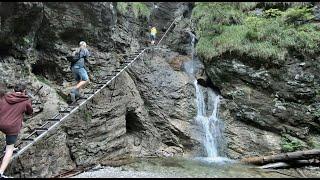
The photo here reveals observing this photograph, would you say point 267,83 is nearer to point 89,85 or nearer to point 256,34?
A: point 256,34

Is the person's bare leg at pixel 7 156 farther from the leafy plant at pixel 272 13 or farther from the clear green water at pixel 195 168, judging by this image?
the leafy plant at pixel 272 13

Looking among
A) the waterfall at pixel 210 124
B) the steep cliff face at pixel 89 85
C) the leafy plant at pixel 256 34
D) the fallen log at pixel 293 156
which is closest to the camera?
the steep cliff face at pixel 89 85

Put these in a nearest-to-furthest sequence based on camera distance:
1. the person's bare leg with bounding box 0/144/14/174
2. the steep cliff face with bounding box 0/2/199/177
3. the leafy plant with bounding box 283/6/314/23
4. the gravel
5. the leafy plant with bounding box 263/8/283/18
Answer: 1. the person's bare leg with bounding box 0/144/14/174
2. the gravel
3. the steep cliff face with bounding box 0/2/199/177
4. the leafy plant with bounding box 283/6/314/23
5. the leafy plant with bounding box 263/8/283/18

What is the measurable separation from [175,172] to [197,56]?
29.6 feet

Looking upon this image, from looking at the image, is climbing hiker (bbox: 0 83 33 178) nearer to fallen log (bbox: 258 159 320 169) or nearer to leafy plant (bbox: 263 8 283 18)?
fallen log (bbox: 258 159 320 169)

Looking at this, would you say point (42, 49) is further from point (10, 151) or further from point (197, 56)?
point (197, 56)

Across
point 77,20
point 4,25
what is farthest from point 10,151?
point 77,20

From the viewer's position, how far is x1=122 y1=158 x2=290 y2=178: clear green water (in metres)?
10.9

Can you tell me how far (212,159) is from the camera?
47.5 feet

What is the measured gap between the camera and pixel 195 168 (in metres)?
11.9

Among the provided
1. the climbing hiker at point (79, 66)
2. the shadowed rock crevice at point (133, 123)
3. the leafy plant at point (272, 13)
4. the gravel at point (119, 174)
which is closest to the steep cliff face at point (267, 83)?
the leafy plant at point (272, 13)

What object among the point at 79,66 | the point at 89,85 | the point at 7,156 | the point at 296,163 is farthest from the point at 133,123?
the point at 7,156

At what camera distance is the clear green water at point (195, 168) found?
35.7ft

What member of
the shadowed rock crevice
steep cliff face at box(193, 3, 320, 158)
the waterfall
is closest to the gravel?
the shadowed rock crevice
